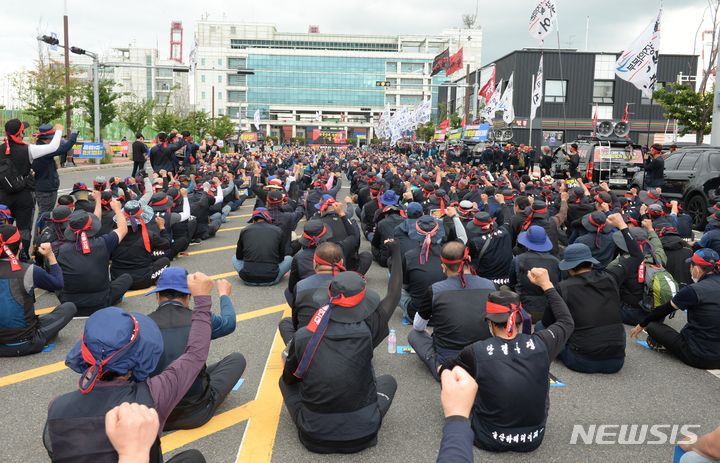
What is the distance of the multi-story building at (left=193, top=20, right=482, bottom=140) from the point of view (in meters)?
124

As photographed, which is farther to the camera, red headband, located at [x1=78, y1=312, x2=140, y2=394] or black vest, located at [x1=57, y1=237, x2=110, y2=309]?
black vest, located at [x1=57, y1=237, x2=110, y2=309]

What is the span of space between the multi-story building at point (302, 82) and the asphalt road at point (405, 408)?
4741 inches

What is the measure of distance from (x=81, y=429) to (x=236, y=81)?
5109 inches

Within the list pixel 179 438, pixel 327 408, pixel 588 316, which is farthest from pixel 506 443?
pixel 179 438

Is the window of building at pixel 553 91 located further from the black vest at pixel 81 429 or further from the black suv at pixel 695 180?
the black vest at pixel 81 429

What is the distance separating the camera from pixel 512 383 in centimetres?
364

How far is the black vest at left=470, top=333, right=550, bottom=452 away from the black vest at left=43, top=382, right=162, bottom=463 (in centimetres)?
228

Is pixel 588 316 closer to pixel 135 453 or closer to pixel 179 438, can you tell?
pixel 179 438

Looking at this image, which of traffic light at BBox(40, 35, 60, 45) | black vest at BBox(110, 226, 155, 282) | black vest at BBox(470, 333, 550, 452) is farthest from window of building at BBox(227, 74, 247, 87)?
black vest at BBox(470, 333, 550, 452)

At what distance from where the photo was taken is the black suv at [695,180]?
13.8 meters

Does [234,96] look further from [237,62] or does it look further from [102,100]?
[102,100]

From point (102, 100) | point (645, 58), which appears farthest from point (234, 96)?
point (645, 58)

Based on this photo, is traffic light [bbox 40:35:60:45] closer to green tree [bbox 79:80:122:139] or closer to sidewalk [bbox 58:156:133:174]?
sidewalk [bbox 58:156:133:174]

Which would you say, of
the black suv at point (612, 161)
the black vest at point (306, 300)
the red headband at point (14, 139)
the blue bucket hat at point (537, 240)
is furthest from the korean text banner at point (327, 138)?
the black vest at point (306, 300)
